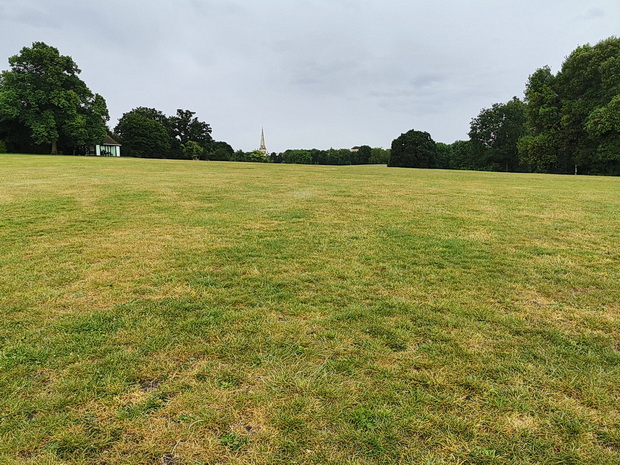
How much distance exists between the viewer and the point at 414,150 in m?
63.1

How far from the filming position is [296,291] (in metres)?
3.82

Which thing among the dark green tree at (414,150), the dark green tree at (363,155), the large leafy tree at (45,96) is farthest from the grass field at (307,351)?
the dark green tree at (363,155)

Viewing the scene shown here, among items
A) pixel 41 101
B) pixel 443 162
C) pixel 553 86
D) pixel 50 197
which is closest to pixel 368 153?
pixel 443 162

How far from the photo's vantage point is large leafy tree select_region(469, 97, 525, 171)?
2136 inches

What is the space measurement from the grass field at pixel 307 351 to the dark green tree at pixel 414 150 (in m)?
60.6

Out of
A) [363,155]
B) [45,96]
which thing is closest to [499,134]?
[363,155]

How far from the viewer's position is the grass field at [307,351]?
1.86m

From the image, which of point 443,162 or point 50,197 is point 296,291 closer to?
point 50,197

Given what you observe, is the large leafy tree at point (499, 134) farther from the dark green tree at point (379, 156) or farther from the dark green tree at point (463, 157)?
the dark green tree at point (379, 156)

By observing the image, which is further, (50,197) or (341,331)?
(50,197)

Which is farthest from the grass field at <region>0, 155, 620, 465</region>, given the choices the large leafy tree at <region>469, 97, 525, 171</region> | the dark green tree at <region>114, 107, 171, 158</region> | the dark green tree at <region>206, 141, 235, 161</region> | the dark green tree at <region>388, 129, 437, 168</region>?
the dark green tree at <region>206, 141, 235, 161</region>

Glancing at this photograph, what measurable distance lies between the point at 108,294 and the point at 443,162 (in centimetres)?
7321

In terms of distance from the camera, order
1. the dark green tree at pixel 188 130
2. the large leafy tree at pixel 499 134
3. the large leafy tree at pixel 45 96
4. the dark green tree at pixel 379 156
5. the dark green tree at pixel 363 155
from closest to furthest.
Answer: the large leafy tree at pixel 45 96, the large leafy tree at pixel 499 134, the dark green tree at pixel 188 130, the dark green tree at pixel 379 156, the dark green tree at pixel 363 155

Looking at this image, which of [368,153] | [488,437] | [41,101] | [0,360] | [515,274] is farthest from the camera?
[368,153]
